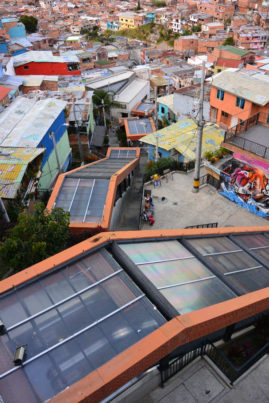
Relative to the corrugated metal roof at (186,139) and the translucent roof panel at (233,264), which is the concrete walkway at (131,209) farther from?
the translucent roof panel at (233,264)

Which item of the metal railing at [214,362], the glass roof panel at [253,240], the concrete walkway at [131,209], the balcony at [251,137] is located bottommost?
the concrete walkway at [131,209]

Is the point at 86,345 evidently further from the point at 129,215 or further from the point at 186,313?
the point at 129,215

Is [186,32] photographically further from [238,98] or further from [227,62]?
[238,98]

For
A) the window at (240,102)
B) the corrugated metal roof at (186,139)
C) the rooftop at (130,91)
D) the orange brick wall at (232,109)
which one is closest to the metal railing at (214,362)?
the orange brick wall at (232,109)

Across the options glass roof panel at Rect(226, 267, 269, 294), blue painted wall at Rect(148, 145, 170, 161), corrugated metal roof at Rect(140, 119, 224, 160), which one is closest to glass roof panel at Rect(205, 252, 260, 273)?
glass roof panel at Rect(226, 267, 269, 294)

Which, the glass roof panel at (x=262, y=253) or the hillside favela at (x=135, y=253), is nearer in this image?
the hillside favela at (x=135, y=253)
